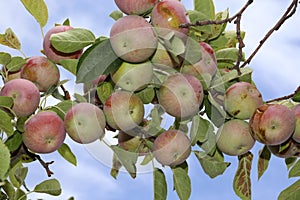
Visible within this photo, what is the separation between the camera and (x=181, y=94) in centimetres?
151

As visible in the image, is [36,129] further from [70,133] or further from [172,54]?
[172,54]

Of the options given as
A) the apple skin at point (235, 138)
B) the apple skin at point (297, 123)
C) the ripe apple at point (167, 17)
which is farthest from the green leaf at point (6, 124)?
the apple skin at point (297, 123)

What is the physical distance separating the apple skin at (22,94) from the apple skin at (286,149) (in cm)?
80

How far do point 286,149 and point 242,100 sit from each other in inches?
10.3

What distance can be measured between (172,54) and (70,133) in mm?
396

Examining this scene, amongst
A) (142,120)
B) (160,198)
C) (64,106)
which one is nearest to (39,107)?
(64,106)

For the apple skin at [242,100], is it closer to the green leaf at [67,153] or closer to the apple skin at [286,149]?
the apple skin at [286,149]

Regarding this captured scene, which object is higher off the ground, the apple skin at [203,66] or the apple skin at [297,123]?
the apple skin at [203,66]

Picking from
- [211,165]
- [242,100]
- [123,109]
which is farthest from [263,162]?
[123,109]

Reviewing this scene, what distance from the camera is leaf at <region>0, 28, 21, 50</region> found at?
6.35 ft

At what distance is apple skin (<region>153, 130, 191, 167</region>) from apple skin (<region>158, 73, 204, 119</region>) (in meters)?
0.07

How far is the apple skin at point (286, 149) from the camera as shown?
1716 millimetres

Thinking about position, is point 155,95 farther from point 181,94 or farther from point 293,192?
point 293,192

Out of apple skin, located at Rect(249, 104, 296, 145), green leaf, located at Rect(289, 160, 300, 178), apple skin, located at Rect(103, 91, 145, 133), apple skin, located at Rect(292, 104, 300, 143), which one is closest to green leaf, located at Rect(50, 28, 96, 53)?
apple skin, located at Rect(103, 91, 145, 133)
